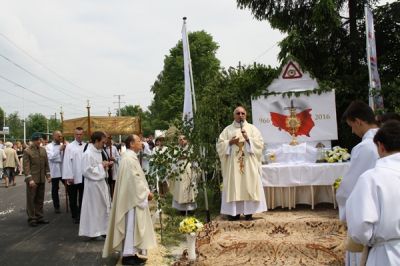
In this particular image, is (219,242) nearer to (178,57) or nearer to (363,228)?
(363,228)

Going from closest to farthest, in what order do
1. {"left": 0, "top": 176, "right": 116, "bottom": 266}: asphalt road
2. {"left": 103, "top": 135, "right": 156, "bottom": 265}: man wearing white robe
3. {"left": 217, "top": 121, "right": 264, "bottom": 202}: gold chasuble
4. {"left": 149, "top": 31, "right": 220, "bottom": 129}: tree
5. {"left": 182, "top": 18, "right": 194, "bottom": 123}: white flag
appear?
{"left": 103, "top": 135, "right": 156, "bottom": 265}: man wearing white robe
{"left": 0, "top": 176, "right": 116, "bottom": 266}: asphalt road
{"left": 217, "top": 121, "right": 264, "bottom": 202}: gold chasuble
{"left": 182, "top": 18, "right": 194, "bottom": 123}: white flag
{"left": 149, "top": 31, "right": 220, "bottom": 129}: tree

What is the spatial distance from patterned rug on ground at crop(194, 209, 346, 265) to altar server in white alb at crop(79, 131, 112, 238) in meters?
1.98

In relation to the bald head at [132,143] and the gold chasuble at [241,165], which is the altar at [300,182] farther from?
the bald head at [132,143]

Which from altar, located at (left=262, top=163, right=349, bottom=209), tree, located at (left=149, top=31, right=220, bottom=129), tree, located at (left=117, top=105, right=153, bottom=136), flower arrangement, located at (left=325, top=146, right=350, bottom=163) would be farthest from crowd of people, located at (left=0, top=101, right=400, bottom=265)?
tree, located at (left=117, top=105, right=153, bottom=136)

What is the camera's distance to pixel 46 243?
7688mm

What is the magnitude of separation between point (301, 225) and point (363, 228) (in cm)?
490

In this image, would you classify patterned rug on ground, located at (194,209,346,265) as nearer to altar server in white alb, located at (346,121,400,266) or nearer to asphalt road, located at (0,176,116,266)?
asphalt road, located at (0,176,116,266)

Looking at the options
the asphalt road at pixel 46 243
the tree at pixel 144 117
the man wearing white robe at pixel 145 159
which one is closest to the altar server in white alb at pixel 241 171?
the man wearing white robe at pixel 145 159

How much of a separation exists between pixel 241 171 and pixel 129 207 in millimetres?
2813

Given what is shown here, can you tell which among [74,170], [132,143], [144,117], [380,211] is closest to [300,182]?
[132,143]

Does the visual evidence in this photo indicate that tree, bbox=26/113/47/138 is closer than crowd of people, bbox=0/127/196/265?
No

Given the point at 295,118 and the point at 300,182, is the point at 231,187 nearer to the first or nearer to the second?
the point at 300,182

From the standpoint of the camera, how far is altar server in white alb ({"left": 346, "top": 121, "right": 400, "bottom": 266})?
2521 mm

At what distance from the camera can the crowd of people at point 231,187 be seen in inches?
101
